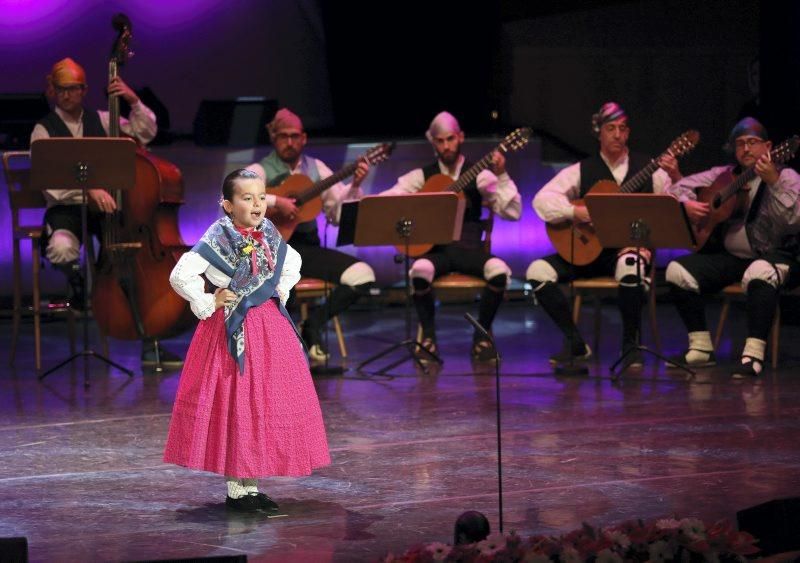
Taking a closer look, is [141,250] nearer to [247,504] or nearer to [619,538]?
[247,504]

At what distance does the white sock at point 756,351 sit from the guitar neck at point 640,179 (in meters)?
1.08

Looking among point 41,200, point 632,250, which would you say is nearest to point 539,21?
point 632,250

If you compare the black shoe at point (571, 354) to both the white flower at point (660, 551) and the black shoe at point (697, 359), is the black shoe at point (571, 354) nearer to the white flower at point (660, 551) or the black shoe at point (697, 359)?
the black shoe at point (697, 359)

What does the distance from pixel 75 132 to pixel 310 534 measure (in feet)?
13.8

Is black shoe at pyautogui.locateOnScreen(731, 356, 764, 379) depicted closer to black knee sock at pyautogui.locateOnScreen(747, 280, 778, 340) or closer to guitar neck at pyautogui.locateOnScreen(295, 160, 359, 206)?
black knee sock at pyautogui.locateOnScreen(747, 280, 778, 340)

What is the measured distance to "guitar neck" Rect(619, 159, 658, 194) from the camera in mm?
7879

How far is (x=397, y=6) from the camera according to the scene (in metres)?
11.7

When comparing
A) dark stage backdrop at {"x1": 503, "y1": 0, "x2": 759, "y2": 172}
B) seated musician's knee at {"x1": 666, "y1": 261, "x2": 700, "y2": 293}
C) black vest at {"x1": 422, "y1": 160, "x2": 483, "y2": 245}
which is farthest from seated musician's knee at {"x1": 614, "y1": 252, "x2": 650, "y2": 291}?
dark stage backdrop at {"x1": 503, "y1": 0, "x2": 759, "y2": 172}

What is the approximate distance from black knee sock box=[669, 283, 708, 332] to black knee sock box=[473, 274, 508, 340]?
0.97m

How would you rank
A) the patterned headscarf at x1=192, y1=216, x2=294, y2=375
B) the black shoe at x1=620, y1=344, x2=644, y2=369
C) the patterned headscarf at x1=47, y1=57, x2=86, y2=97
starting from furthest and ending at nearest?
1. the patterned headscarf at x1=47, y1=57, x2=86, y2=97
2. the black shoe at x1=620, y1=344, x2=644, y2=369
3. the patterned headscarf at x1=192, y1=216, x2=294, y2=375

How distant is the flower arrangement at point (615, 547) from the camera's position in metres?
3.23

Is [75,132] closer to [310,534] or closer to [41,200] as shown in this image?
[41,200]

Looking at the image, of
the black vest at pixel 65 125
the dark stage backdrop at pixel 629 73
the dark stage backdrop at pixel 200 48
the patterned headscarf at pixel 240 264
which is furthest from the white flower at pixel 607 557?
the dark stage backdrop at pixel 200 48

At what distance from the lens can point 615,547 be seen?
330 centimetres
